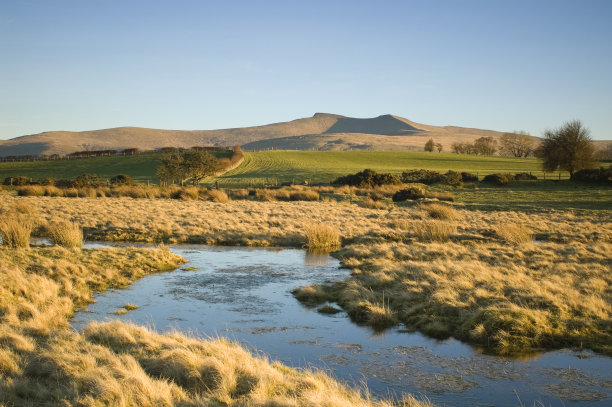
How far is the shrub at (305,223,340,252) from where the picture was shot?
26.7 meters

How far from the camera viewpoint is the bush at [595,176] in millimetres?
61250

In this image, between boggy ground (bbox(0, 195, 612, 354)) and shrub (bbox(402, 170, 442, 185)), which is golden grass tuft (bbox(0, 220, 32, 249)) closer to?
boggy ground (bbox(0, 195, 612, 354))

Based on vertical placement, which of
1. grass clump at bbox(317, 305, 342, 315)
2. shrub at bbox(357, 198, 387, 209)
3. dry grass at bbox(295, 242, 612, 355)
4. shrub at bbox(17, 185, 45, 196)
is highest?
shrub at bbox(17, 185, 45, 196)

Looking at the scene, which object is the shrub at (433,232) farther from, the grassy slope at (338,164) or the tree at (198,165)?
the grassy slope at (338,164)

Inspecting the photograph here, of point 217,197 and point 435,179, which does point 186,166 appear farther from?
point 435,179

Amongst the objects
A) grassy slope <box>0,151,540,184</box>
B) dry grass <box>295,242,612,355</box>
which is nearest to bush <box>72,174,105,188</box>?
grassy slope <box>0,151,540,184</box>

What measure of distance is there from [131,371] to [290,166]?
88329mm

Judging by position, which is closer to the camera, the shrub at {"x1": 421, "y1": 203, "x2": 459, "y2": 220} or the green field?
the shrub at {"x1": 421, "y1": 203, "x2": 459, "y2": 220}

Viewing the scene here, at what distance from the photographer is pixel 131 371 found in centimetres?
877

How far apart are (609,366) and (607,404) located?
2098mm

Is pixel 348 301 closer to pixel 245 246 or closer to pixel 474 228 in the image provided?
pixel 245 246

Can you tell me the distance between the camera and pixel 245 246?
89.3 ft

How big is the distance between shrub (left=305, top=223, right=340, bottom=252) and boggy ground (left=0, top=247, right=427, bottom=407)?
1503 cm

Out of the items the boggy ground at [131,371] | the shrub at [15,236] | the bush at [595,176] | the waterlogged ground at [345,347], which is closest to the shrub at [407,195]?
the bush at [595,176]
